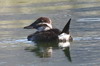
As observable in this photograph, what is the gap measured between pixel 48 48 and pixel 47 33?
3.00ft

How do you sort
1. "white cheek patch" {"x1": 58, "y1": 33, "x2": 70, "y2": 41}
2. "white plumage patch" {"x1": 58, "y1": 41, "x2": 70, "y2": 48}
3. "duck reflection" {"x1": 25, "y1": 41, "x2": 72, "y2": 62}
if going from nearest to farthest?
"duck reflection" {"x1": 25, "y1": 41, "x2": 72, "y2": 62} → "white plumage patch" {"x1": 58, "y1": 41, "x2": 70, "y2": 48} → "white cheek patch" {"x1": 58, "y1": 33, "x2": 70, "y2": 41}

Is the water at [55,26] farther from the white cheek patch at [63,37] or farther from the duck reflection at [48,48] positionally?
the white cheek patch at [63,37]

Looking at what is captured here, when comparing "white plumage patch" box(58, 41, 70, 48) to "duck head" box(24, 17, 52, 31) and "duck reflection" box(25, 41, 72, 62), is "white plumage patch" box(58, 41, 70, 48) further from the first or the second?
"duck head" box(24, 17, 52, 31)

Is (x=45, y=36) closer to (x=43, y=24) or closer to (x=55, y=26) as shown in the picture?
(x=43, y=24)

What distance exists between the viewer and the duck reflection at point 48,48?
11927 millimetres

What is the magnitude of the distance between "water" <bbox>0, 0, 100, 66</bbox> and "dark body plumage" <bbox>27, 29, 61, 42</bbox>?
22 cm

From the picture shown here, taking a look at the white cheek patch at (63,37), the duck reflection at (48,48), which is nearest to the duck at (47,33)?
the white cheek patch at (63,37)

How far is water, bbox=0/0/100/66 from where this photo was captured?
11172mm

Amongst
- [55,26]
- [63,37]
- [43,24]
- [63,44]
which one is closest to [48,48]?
[63,44]

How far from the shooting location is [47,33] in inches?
533

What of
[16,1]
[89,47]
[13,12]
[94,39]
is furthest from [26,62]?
[16,1]

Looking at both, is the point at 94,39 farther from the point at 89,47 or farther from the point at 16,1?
the point at 16,1

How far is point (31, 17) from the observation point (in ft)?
58.1

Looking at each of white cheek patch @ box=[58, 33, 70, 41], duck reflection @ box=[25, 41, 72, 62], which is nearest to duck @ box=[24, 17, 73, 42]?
white cheek patch @ box=[58, 33, 70, 41]
